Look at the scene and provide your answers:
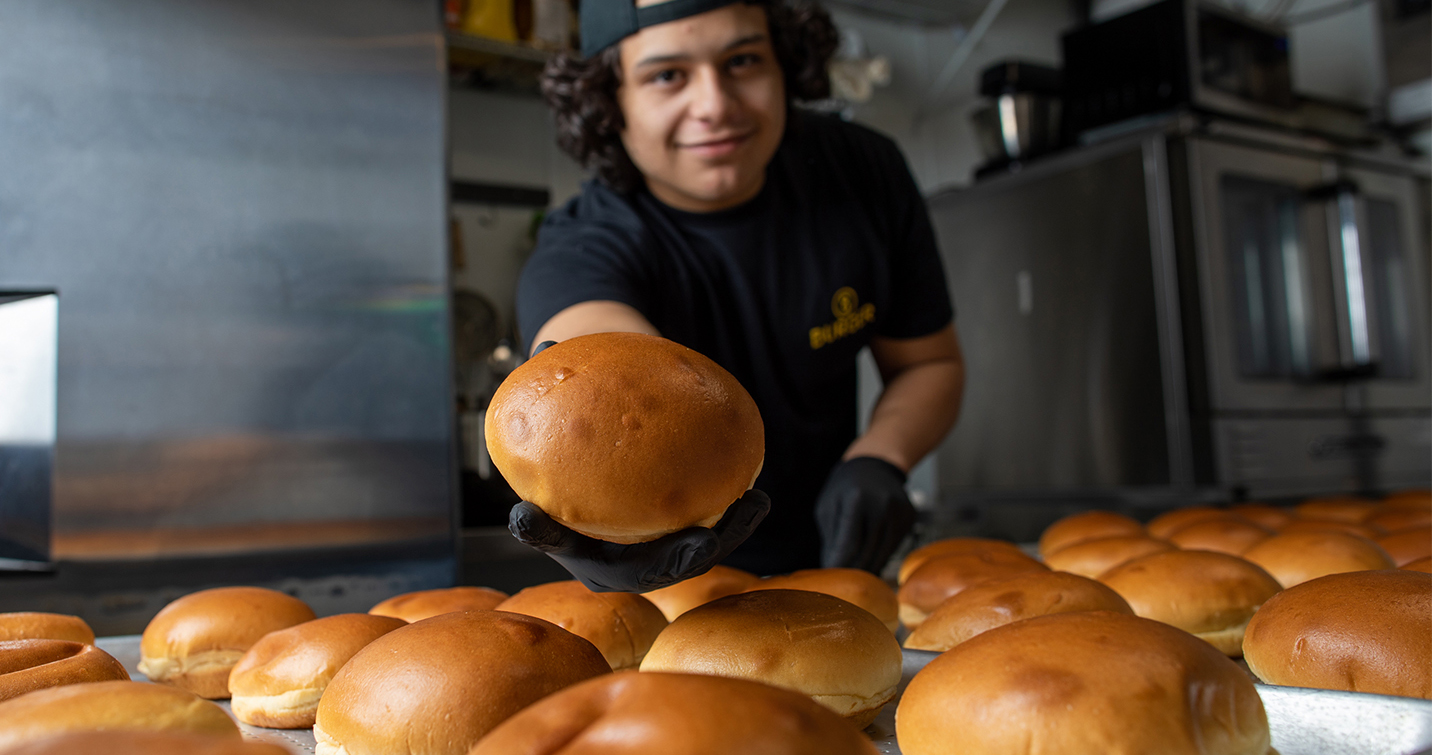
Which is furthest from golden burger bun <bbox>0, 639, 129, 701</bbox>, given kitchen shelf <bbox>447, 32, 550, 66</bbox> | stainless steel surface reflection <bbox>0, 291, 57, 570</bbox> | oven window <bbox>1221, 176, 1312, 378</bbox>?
oven window <bbox>1221, 176, 1312, 378</bbox>

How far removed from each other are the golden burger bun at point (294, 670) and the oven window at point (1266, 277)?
3.05 metres

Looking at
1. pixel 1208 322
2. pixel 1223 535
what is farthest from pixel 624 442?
pixel 1208 322

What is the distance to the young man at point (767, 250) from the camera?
1595 mm

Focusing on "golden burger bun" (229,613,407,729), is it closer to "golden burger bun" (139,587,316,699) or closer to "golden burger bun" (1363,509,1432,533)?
"golden burger bun" (139,587,316,699)

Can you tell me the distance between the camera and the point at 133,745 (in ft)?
A: 1.35

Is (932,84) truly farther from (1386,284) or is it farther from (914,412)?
(914,412)

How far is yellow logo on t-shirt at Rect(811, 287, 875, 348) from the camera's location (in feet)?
6.27

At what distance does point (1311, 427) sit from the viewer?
3.19 metres

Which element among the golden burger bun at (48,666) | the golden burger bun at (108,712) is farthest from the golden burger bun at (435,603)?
the golden burger bun at (108,712)

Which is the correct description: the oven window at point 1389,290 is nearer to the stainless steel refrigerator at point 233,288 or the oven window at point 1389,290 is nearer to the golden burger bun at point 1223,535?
the golden burger bun at point 1223,535

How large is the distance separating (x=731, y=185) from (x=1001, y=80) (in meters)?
2.31

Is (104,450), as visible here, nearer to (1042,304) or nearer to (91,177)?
(91,177)

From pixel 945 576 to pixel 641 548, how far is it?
635mm

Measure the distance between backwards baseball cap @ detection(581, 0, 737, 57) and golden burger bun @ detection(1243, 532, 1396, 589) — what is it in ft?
3.96
